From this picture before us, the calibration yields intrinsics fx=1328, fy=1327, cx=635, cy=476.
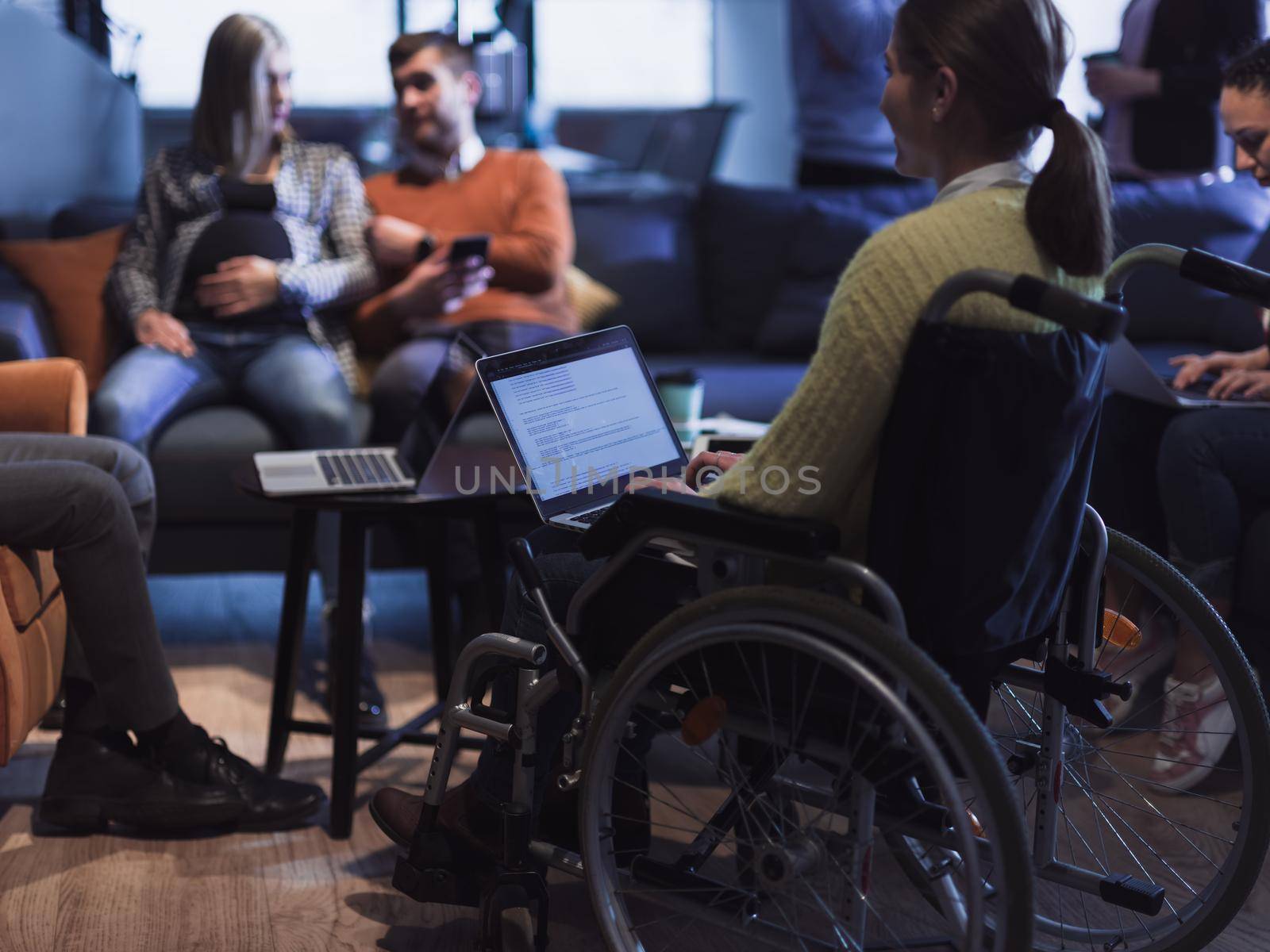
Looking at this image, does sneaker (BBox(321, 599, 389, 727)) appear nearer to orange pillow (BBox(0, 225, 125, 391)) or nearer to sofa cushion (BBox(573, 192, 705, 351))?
orange pillow (BBox(0, 225, 125, 391))

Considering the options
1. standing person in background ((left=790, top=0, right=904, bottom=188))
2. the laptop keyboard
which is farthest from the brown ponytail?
standing person in background ((left=790, top=0, right=904, bottom=188))

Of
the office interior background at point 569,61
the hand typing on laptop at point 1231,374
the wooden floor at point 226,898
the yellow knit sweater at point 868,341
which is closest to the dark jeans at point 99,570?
the wooden floor at point 226,898

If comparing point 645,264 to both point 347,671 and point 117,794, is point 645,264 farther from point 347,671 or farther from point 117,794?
point 117,794

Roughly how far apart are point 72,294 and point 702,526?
7.00 feet

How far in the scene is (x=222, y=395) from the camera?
275 centimetres

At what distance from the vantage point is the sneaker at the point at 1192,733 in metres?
2.03

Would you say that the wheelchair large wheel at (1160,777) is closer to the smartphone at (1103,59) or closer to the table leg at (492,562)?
the table leg at (492,562)

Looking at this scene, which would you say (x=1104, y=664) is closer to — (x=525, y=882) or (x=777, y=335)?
(x=525, y=882)

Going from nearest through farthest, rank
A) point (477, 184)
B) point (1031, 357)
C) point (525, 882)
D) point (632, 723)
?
1. point (1031, 357)
2. point (632, 723)
3. point (525, 882)
4. point (477, 184)

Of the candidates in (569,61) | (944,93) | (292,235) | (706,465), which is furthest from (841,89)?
(569,61)

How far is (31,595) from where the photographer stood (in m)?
1.80

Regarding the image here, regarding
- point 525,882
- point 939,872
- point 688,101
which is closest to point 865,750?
point 939,872

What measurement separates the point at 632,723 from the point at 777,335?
2122mm

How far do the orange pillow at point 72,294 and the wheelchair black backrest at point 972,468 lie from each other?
7.15 feet
